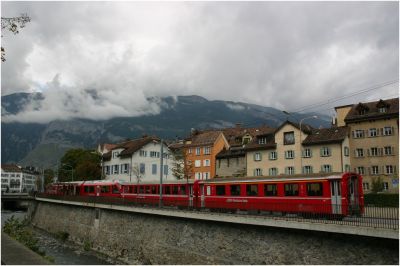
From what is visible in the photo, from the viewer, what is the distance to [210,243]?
25375mm

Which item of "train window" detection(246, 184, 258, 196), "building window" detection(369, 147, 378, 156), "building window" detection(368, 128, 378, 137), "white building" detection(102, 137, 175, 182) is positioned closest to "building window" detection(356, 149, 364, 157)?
"building window" detection(369, 147, 378, 156)

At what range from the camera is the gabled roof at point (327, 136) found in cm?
4600

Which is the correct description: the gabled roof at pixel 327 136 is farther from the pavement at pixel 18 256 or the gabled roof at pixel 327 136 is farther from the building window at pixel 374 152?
the pavement at pixel 18 256

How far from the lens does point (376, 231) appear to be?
1645cm

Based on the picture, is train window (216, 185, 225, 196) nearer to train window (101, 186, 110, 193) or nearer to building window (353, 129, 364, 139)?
train window (101, 186, 110, 193)

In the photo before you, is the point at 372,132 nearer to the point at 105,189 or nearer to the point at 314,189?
the point at 314,189

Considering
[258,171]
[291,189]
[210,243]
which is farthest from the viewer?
[258,171]

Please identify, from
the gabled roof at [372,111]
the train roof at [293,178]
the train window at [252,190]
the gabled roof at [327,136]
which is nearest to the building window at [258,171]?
the gabled roof at [327,136]

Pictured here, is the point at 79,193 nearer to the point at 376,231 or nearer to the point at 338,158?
the point at 338,158

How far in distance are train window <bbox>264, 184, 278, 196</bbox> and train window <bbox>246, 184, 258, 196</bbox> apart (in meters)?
0.90

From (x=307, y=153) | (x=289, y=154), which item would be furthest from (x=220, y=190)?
(x=289, y=154)

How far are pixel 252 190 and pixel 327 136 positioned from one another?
76.5 feet

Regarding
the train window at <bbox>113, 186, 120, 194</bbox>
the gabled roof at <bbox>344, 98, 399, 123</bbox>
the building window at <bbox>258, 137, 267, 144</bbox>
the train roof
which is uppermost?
the gabled roof at <bbox>344, 98, 399, 123</bbox>

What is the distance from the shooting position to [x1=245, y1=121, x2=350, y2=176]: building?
151ft
